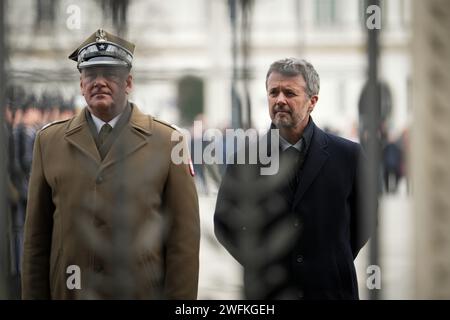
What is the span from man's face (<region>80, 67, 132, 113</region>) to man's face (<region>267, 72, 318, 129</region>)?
0.30 metres

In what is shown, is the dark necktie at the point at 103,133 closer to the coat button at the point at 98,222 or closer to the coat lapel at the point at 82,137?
the coat lapel at the point at 82,137

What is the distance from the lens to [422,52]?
3.09m

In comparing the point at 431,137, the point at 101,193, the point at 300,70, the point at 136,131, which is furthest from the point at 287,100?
the point at 431,137

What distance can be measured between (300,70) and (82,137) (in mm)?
486

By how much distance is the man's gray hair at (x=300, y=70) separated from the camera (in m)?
1.98

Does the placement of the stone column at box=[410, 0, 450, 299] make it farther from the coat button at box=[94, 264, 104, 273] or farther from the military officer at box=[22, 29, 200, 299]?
the coat button at box=[94, 264, 104, 273]

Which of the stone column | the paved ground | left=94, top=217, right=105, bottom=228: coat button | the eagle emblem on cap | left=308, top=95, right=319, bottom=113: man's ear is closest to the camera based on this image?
the paved ground

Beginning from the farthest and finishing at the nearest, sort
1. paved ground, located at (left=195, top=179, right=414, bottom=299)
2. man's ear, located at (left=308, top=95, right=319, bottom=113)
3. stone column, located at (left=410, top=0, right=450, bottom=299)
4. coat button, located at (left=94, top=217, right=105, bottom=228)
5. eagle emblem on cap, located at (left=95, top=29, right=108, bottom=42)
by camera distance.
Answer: stone column, located at (left=410, top=0, right=450, bottom=299)
man's ear, located at (left=308, top=95, right=319, bottom=113)
eagle emblem on cap, located at (left=95, top=29, right=108, bottom=42)
coat button, located at (left=94, top=217, right=105, bottom=228)
paved ground, located at (left=195, top=179, right=414, bottom=299)

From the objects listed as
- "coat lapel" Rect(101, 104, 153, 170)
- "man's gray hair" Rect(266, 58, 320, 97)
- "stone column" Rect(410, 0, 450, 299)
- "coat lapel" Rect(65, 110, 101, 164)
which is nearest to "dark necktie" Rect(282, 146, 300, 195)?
"man's gray hair" Rect(266, 58, 320, 97)

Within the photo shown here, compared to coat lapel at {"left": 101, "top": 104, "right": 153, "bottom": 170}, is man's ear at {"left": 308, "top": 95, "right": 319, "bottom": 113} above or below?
above

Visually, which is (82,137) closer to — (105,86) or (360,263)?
(105,86)

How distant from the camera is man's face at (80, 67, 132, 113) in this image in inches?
73.1

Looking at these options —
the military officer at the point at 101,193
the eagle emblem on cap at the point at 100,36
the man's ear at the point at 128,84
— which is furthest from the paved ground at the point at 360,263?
the eagle emblem on cap at the point at 100,36
